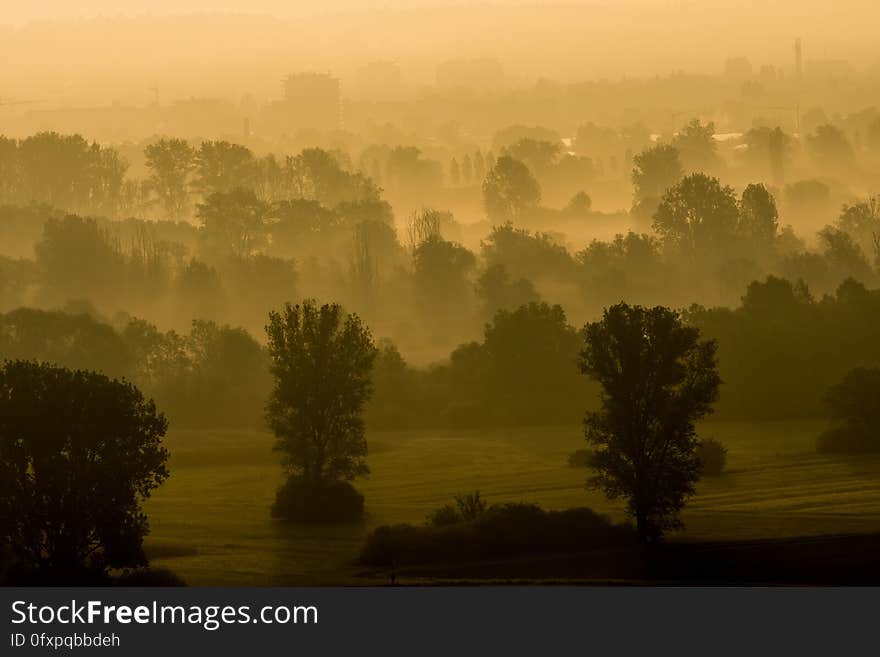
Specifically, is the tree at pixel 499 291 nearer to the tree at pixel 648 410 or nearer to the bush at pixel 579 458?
the bush at pixel 579 458

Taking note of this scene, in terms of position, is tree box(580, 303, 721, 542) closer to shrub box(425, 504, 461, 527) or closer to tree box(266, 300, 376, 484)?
shrub box(425, 504, 461, 527)

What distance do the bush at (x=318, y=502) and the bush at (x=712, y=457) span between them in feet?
71.2

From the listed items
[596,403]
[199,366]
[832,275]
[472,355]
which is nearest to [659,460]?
[596,403]

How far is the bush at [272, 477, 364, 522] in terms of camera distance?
300 feet

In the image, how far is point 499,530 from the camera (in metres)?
80.8

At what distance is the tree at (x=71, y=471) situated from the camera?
73.9 meters

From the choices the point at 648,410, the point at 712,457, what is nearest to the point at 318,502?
the point at 648,410

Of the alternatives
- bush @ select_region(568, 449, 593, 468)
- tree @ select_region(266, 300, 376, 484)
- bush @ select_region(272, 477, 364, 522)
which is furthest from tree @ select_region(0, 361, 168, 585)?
bush @ select_region(568, 449, 593, 468)

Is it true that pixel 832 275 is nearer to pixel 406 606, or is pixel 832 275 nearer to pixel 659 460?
pixel 659 460

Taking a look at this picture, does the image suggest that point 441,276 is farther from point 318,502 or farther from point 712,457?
point 318,502

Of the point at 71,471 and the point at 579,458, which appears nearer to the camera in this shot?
the point at 71,471

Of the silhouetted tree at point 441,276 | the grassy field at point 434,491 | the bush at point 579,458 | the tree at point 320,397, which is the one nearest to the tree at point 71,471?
the grassy field at point 434,491

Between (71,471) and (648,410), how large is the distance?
97.3 feet

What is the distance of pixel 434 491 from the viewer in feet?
328
